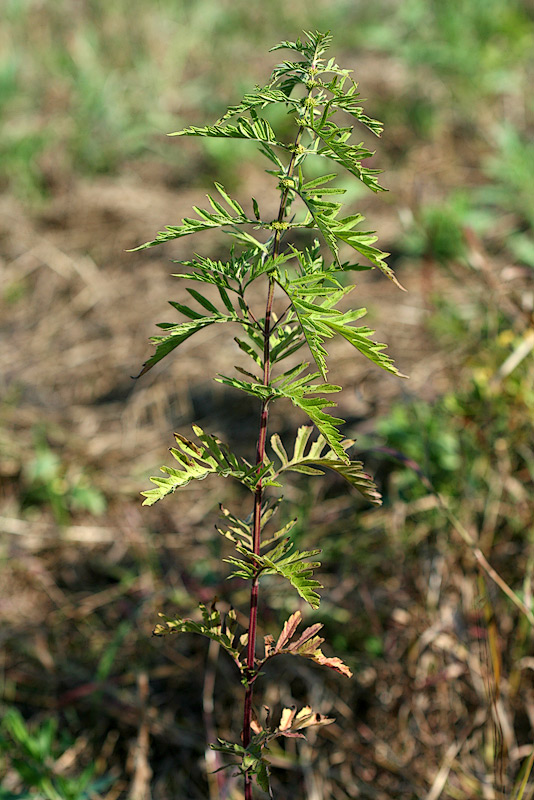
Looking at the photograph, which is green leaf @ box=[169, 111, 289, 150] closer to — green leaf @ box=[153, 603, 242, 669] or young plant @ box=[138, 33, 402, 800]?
young plant @ box=[138, 33, 402, 800]

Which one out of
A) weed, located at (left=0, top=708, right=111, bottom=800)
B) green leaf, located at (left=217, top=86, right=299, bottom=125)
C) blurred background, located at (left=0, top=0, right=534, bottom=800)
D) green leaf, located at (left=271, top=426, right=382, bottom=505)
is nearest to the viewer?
green leaf, located at (left=217, top=86, right=299, bottom=125)

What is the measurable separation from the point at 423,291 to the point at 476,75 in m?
1.91

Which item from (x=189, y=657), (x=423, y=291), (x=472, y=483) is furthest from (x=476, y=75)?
(x=189, y=657)

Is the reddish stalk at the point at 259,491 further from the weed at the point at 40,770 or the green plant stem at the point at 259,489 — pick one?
the weed at the point at 40,770

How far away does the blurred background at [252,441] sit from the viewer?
1.92 meters

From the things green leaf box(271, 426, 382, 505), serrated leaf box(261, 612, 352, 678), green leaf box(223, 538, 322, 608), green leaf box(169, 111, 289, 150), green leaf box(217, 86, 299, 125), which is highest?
green leaf box(217, 86, 299, 125)

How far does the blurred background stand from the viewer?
75.8 inches

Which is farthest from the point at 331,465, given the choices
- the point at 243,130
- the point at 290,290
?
the point at 243,130

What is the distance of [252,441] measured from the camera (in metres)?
2.88

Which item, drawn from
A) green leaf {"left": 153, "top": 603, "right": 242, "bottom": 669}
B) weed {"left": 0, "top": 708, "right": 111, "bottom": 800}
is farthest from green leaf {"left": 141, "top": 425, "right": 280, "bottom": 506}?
weed {"left": 0, "top": 708, "right": 111, "bottom": 800}

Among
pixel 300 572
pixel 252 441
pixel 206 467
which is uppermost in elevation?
pixel 206 467

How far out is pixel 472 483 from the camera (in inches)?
88.8

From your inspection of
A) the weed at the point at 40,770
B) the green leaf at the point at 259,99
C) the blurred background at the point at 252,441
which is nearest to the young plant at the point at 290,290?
the green leaf at the point at 259,99

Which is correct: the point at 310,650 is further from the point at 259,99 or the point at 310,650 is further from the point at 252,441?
the point at 252,441
